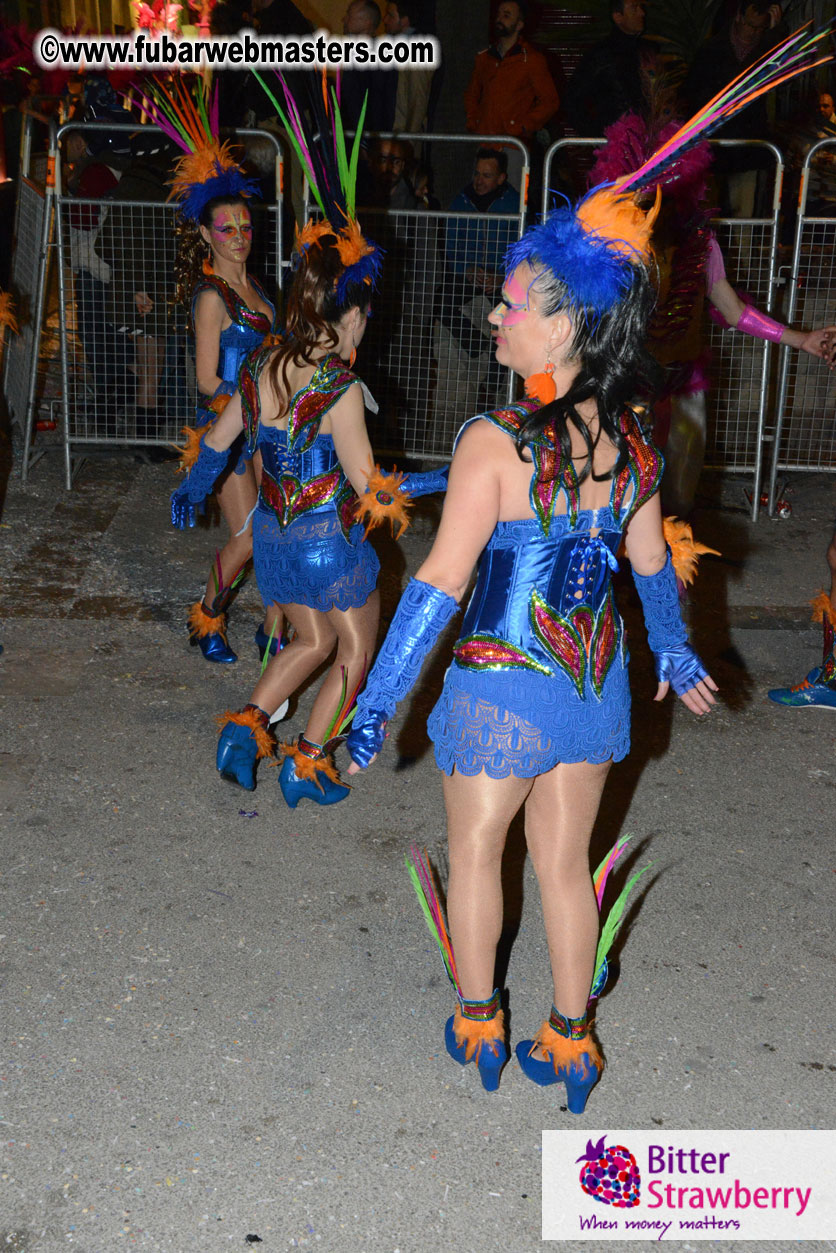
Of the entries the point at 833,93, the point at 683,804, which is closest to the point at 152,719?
the point at 683,804

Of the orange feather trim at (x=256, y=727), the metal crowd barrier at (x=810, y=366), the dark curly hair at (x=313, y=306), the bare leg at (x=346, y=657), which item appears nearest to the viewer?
the dark curly hair at (x=313, y=306)

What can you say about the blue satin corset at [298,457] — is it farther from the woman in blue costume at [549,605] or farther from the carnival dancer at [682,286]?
the carnival dancer at [682,286]

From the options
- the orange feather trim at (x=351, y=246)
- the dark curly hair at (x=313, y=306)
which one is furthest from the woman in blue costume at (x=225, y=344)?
the orange feather trim at (x=351, y=246)

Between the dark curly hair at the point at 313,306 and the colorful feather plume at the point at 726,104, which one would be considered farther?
the dark curly hair at the point at 313,306

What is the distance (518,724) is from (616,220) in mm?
1086

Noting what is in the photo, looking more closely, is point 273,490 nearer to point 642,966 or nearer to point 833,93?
point 642,966

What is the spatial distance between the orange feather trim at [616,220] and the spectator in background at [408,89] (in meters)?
7.21

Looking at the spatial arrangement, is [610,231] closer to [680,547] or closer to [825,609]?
[680,547]

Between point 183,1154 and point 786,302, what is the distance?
6.38m

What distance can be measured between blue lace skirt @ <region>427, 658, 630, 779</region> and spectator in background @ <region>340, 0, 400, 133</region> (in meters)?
7.12

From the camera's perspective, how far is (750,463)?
7.96 m

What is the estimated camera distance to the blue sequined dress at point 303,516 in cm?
387

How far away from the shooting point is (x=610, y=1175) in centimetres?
274

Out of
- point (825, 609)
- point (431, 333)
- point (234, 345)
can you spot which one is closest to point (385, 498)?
point (234, 345)
